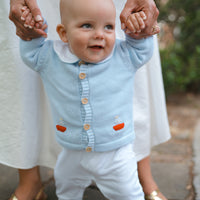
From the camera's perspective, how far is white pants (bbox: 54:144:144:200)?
1236 mm

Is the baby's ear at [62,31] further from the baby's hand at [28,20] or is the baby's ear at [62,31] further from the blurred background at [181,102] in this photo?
the blurred background at [181,102]

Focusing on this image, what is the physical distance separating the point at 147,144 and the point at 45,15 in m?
0.85

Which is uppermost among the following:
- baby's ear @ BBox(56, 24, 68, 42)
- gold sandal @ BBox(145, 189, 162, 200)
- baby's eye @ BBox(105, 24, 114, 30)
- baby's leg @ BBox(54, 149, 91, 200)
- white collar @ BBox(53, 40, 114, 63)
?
baby's eye @ BBox(105, 24, 114, 30)

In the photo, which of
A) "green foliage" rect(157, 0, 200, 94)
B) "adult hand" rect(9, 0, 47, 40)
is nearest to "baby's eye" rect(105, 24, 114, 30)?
"adult hand" rect(9, 0, 47, 40)

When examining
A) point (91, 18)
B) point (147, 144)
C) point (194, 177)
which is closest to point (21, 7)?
point (91, 18)

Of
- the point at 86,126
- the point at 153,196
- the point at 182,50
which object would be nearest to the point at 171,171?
the point at 153,196

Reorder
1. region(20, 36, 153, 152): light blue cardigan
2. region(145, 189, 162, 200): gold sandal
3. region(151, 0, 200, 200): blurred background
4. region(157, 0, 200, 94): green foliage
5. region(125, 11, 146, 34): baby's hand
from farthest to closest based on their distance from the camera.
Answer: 1. region(157, 0, 200, 94): green foliage
2. region(151, 0, 200, 200): blurred background
3. region(145, 189, 162, 200): gold sandal
4. region(20, 36, 153, 152): light blue cardigan
5. region(125, 11, 146, 34): baby's hand

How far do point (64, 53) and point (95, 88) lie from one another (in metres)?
0.20

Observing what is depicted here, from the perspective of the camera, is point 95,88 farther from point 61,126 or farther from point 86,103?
point 61,126

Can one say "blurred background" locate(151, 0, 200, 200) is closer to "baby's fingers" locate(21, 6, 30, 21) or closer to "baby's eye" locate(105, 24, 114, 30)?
"baby's eye" locate(105, 24, 114, 30)

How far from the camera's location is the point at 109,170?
4.06ft

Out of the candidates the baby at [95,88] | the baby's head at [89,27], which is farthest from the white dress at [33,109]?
the baby's head at [89,27]

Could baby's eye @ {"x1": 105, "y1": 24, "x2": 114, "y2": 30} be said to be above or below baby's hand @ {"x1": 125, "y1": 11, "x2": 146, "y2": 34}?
below

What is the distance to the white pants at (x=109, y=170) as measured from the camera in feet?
4.06
